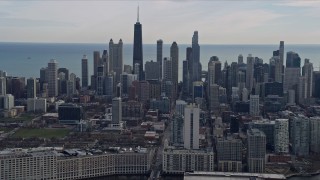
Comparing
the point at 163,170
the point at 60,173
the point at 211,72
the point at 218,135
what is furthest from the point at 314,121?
the point at 211,72

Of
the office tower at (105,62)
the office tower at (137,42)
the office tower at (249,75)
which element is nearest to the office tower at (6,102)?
the office tower at (105,62)

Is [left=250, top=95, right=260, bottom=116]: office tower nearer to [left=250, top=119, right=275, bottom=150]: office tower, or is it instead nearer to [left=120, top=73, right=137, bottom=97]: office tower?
[left=250, top=119, right=275, bottom=150]: office tower

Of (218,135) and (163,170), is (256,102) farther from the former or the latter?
(163,170)

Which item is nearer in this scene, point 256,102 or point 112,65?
point 256,102

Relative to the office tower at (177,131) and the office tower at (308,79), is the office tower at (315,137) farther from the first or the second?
the office tower at (308,79)

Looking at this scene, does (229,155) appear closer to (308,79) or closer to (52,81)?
(308,79)

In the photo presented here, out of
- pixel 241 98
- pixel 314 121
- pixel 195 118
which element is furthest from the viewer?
pixel 241 98

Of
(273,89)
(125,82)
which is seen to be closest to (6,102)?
(125,82)
